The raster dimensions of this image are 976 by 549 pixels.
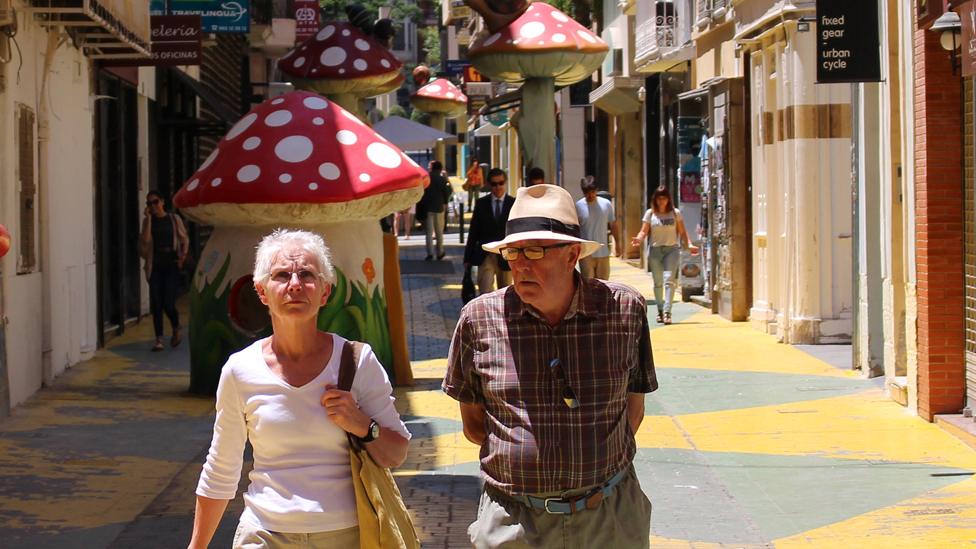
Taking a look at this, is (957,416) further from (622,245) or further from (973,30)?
(622,245)

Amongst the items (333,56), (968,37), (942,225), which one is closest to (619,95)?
(333,56)

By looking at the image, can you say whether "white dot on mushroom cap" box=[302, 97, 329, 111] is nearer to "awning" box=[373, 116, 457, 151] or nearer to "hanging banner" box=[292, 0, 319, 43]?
"awning" box=[373, 116, 457, 151]

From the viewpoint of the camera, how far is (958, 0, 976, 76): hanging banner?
33.0 feet

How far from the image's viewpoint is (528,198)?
4996 mm

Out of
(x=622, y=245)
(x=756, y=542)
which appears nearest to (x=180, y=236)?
(x=756, y=542)

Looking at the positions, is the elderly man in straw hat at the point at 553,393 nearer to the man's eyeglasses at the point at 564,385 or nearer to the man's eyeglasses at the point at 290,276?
the man's eyeglasses at the point at 564,385

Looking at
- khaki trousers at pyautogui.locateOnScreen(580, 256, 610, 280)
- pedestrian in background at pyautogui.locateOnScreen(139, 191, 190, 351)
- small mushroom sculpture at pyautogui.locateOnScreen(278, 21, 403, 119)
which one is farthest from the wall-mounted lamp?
small mushroom sculpture at pyautogui.locateOnScreen(278, 21, 403, 119)

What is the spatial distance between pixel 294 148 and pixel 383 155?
721mm

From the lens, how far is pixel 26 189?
1409cm

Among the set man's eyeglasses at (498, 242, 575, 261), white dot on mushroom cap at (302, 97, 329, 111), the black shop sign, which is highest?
the black shop sign

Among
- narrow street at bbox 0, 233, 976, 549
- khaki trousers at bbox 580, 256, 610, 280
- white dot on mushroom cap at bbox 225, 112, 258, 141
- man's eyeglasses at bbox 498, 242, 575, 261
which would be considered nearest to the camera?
man's eyeglasses at bbox 498, 242, 575, 261

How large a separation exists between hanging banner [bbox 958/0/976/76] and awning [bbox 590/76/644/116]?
2123 cm

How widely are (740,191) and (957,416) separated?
8.40 m

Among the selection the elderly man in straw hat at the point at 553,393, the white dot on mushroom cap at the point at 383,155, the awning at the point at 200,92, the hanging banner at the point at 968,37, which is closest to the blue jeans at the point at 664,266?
the white dot on mushroom cap at the point at 383,155
